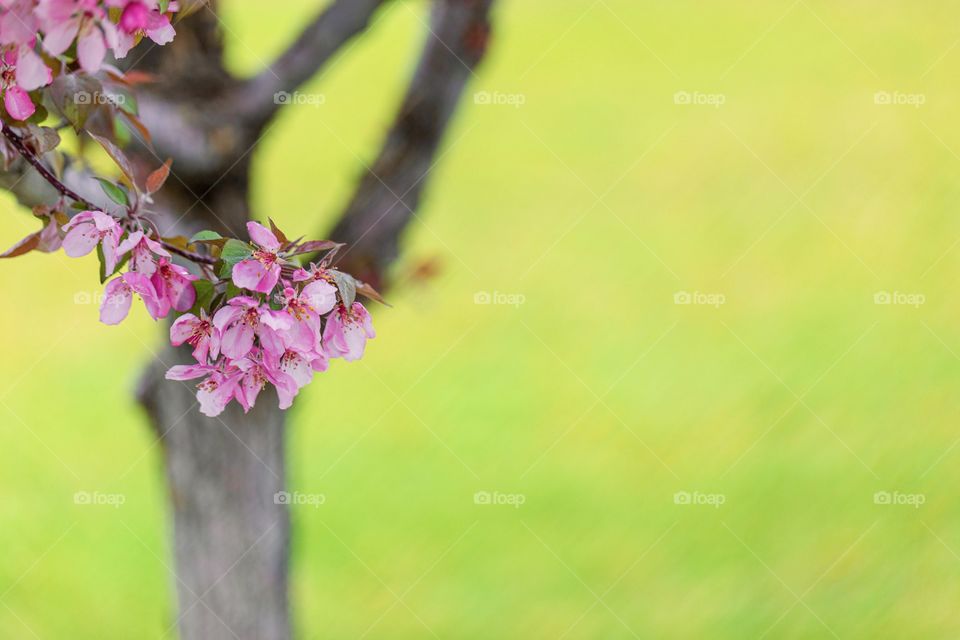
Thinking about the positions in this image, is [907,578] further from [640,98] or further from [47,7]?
[47,7]

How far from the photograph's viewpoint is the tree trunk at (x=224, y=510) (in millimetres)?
2162

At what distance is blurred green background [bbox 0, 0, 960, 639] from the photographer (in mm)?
4551

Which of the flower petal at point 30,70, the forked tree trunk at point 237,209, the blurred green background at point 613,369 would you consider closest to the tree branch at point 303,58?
the forked tree trunk at point 237,209

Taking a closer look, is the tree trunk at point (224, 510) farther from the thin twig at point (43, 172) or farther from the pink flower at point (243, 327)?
the pink flower at point (243, 327)

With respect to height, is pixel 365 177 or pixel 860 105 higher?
pixel 860 105

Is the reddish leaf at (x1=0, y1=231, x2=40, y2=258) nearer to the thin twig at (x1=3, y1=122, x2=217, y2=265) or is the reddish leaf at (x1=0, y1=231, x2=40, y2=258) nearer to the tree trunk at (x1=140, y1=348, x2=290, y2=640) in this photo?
the thin twig at (x1=3, y1=122, x2=217, y2=265)

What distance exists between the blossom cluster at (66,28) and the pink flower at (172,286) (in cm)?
22

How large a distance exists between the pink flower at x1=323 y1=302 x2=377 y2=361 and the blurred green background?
2209 mm

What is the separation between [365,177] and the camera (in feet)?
6.91

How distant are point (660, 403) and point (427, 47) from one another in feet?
12.5

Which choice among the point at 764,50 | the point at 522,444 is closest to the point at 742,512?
the point at 522,444

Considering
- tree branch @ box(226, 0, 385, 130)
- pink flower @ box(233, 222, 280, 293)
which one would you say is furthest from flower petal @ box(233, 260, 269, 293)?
tree branch @ box(226, 0, 385, 130)

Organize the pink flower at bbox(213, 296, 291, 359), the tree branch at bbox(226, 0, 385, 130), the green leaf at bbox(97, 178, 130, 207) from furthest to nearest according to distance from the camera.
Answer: the tree branch at bbox(226, 0, 385, 130), the green leaf at bbox(97, 178, 130, 207), the pink flower at bbox(213, 296, 291, 359)

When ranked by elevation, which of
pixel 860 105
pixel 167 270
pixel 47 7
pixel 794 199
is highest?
pixel 860 105
